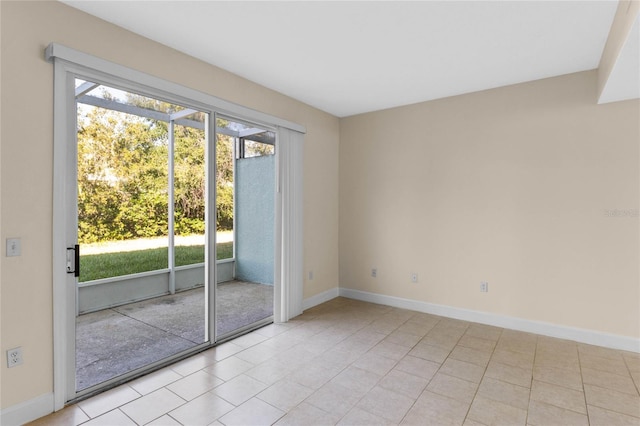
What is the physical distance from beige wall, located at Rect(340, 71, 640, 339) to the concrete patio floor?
1654mm

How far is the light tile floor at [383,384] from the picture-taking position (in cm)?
208

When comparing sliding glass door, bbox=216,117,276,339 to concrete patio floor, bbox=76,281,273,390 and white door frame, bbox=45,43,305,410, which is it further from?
white door frame, bbox=45,43,305,410

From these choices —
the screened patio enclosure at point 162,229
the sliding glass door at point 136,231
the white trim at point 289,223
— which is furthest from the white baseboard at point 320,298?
the sliding glass door at point 136,231

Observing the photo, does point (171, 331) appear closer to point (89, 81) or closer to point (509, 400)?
point (89, 81)

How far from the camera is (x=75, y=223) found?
2219 mm

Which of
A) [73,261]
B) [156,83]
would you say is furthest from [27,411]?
[156,83]

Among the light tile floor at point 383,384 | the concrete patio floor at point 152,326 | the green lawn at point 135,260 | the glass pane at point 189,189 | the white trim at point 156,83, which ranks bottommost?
the light tile floor at point 383,384

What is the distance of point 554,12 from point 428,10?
890 mm

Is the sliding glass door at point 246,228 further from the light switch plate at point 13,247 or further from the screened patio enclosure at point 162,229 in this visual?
the light switch plate at point 13,247

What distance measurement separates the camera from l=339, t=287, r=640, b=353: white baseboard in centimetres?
307

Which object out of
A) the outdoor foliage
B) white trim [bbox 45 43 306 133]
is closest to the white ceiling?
white trim [bbox 45 43 306 133]

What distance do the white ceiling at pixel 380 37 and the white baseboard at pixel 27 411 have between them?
257 centimetres

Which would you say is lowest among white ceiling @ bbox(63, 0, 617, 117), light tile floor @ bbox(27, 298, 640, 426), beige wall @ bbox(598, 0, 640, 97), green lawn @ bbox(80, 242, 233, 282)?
light tile floor @ bbox(27, 298, 640, 426)

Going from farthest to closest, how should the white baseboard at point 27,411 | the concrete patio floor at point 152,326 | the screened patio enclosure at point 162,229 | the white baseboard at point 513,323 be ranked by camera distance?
the white baseboard at point 513,323, the screened patio enclosure at point 162,229, the concrete patio floor at point 152,326, the white baseboard at point 27,411
